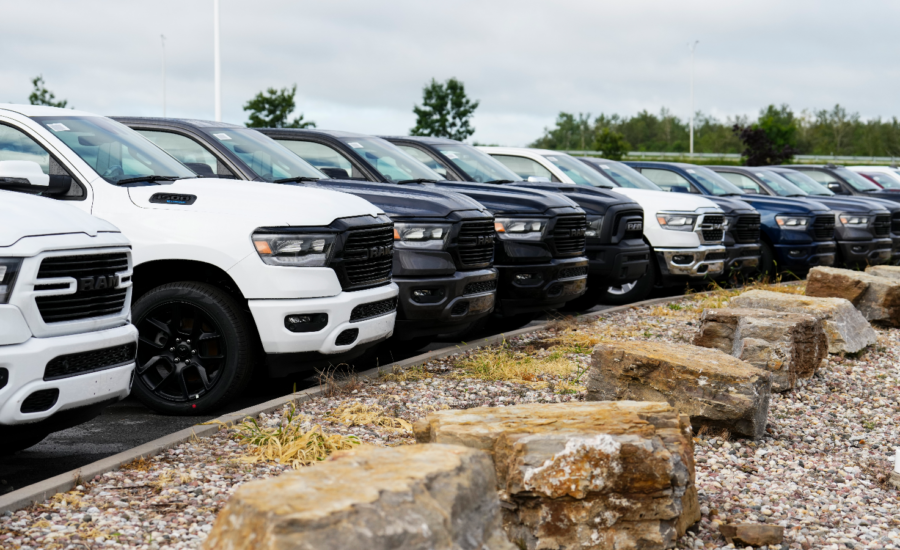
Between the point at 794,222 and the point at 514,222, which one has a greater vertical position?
the point at 514,222

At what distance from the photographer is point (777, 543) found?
3910mm

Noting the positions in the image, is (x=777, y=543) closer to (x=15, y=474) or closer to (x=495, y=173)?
(x=15, y=474)

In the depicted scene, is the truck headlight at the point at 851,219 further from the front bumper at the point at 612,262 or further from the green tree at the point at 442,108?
the green tree at the point at 442,108

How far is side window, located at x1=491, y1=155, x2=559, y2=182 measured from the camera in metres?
12.8

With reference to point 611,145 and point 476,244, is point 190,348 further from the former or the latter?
point 611,145

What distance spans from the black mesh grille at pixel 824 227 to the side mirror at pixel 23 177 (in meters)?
12.5

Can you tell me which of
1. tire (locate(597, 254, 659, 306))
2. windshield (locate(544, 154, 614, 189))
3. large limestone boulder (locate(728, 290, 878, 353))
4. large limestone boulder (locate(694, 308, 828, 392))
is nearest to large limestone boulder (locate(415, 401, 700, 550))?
large limestone boulder (locate(694, 308, 828, 392))

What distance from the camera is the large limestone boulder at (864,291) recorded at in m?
10.5

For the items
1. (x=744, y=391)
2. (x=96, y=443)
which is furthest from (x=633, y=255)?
(x=96, y=443)

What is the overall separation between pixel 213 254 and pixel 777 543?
3.53 meters

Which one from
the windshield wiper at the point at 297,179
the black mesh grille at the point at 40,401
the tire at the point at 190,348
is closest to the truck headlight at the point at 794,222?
the windshield wiper at the point at 297,179

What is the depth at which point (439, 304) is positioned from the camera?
7348 mm

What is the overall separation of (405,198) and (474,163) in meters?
3.45

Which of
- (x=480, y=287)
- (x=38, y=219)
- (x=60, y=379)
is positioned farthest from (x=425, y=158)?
(x=60, y=379)
